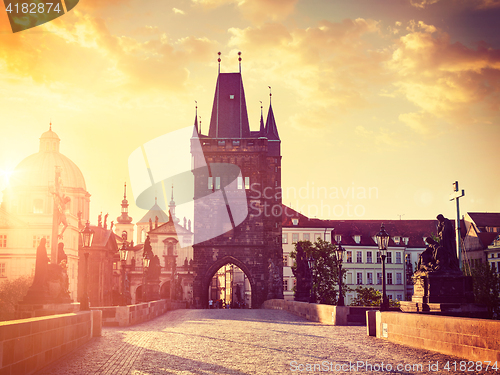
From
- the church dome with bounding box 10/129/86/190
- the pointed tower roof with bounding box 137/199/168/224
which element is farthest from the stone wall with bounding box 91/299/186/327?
the pointed tower roof with bounding box 137/199/168/224

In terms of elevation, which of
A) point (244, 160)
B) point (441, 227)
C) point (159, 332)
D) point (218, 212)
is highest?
point (244, 160)

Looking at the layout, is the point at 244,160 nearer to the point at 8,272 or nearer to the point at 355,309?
the point at 8,272

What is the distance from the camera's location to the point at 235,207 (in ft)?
197

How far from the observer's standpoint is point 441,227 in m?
17.5

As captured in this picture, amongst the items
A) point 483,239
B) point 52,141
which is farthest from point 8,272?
point 483,239

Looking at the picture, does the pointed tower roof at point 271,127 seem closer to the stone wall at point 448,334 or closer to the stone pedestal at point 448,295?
the stone pedestal at point 448,295

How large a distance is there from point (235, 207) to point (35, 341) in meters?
51.6

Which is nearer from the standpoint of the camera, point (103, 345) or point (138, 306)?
point (103, 345)

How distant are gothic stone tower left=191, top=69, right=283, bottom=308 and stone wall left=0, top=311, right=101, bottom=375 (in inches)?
1818

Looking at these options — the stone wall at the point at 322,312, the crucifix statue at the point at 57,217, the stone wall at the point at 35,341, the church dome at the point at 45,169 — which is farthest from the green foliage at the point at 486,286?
the church dome at the point at 45,169

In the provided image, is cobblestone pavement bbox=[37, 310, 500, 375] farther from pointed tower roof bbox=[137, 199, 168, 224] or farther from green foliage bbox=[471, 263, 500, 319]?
pointed tower roof bbox=[137, 199, 168, 224]

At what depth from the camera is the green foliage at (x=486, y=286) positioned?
48.0m

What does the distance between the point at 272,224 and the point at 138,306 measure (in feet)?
132

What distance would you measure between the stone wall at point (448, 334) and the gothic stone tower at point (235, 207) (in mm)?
45564
